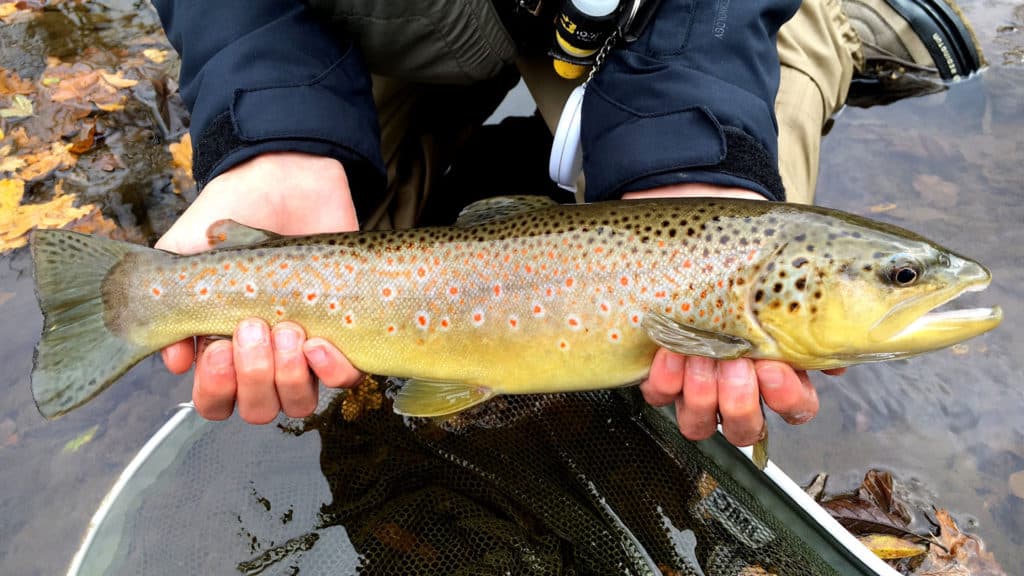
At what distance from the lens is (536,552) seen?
211 cm

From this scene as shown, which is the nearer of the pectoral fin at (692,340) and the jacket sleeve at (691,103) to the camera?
the pectoral fin at (692,340)

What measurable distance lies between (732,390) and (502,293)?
0.70 meters

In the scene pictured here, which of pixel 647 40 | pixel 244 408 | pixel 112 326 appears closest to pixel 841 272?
pixel 647 40

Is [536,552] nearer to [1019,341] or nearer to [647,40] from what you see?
[647,40]

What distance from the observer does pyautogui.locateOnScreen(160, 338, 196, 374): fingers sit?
6.87ft

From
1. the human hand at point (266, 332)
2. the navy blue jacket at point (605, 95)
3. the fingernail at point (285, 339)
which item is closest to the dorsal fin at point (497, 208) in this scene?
the navy blue jacket at point (605, 95)

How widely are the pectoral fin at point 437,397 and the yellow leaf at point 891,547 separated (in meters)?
1.45

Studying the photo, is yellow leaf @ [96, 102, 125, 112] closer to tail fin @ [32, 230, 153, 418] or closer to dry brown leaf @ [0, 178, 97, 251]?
dry brown leaf @ [0, 178, 97, 251]

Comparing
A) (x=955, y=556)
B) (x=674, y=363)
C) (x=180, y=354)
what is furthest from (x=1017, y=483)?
(x=180, y=354)

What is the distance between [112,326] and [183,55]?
108cm

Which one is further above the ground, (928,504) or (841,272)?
(841,272)

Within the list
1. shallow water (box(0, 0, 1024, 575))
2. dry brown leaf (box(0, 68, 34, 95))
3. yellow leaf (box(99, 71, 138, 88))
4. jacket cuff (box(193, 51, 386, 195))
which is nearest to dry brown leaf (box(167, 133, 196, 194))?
shallow water (box(0, 0, 1024, 575))

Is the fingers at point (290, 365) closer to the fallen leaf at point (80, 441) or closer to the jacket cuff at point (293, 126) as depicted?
the jacket cuff at point (293, 126)

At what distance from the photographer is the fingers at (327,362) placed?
1.98 meters
